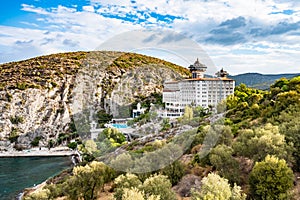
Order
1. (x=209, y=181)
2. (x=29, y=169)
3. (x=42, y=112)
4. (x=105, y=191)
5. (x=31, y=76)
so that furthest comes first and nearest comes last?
1. (x=31, y=76)
2. (x=42, y=112)
3. (x=29, y=169)
4. (x=105, y=191)
5. (x=209, y=181)

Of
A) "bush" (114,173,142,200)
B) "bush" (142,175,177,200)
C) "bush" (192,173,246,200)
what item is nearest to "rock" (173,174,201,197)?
"bush" (142,175,177,200)

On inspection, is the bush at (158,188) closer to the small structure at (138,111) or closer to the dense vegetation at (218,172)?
the dense vegetation at (218,172)

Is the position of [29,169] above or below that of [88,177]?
below

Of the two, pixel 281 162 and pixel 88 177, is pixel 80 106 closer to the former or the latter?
pixel 88 177

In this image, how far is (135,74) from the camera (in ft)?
28.3

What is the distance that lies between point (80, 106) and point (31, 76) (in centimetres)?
4026

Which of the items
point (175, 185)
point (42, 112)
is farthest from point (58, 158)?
point (175, 185)

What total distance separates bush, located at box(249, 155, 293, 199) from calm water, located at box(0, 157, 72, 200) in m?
15.3

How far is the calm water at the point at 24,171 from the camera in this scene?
19.9 metres

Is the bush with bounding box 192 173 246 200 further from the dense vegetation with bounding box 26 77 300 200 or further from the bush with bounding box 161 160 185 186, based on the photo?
the bush with bounding box 161 160 185 186

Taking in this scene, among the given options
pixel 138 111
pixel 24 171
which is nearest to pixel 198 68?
pixel 138 111

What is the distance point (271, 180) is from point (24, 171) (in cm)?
2281

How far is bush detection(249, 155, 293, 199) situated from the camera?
326 inches

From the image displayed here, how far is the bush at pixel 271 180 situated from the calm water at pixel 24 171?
15334mm
